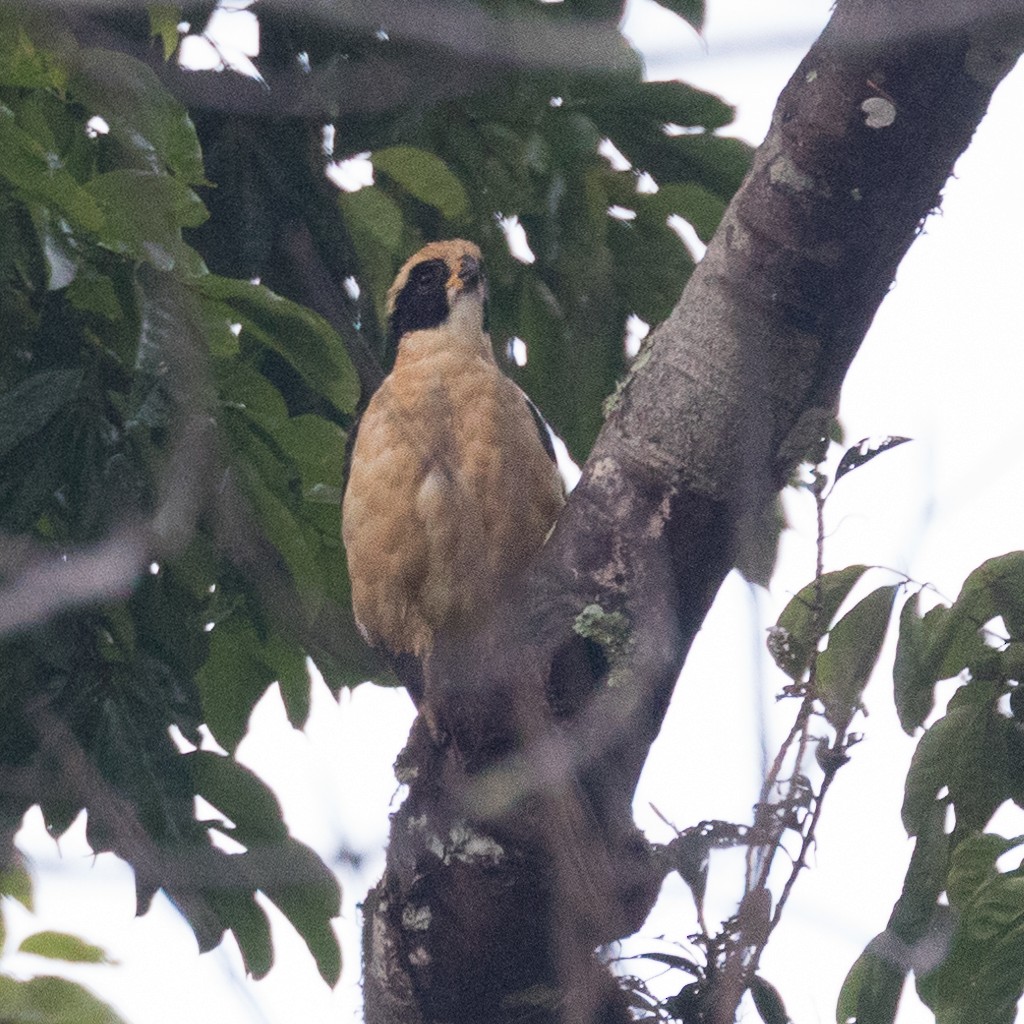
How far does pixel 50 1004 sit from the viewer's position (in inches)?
112

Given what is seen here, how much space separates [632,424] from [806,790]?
111cm

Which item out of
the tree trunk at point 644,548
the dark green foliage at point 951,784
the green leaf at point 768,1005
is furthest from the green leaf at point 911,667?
the green leaf at point 768,1005

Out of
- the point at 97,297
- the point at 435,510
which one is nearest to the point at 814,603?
the point at 435,510

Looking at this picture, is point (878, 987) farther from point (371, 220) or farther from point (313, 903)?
point (371, 220)

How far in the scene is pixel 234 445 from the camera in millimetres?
3139

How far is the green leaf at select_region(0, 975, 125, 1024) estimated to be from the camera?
111 inches

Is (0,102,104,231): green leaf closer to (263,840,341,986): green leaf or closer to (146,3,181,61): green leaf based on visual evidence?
(146,3,181,61): green leaf

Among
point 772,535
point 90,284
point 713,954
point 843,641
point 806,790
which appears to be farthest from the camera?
point 772,535

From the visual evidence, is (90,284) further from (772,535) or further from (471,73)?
(772,535)

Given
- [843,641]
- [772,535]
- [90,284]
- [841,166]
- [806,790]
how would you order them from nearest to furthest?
[806,790], [841,166], [843,641], [90,284], [772,535]

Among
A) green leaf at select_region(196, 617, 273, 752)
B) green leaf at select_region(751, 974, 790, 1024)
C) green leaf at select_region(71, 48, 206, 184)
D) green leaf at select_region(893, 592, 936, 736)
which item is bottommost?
green leaf at select_region(751, 974, 790, 1024)

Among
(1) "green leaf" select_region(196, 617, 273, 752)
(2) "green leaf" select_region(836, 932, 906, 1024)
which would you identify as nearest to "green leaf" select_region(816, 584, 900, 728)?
(2) "green leaf" select_region(836, 932, 906, 1024)

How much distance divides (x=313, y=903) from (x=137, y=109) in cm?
151

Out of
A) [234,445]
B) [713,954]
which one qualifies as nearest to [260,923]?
[234,445]
